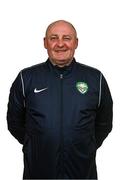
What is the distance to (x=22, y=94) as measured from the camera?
9.66 feet

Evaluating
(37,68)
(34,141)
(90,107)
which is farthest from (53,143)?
(37,68)

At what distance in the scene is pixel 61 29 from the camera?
112 inches

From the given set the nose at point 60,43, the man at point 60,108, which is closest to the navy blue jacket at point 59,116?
the man at point 60,108

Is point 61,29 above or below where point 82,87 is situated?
above

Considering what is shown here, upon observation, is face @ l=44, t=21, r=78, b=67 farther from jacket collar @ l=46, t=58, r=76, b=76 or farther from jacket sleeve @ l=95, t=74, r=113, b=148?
jacket sleeve @ l=95, t=74, r=113, b=148

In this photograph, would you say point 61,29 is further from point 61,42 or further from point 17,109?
point 17,109

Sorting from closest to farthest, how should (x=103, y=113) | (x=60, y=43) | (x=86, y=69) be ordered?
1. (x=60, y=43)
2. (x=86, y=69)
3. (x=103, y=113)

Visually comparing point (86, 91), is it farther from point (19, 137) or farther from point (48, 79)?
point (19, 137)

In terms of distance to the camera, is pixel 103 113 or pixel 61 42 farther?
pixel 103 113

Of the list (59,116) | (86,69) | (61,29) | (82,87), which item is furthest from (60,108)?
(61,29)

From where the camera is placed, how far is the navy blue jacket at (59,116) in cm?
284

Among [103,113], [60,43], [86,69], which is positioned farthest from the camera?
[103,113]

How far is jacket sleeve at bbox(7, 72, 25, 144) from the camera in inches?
116

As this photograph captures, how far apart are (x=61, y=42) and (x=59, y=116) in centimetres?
48
